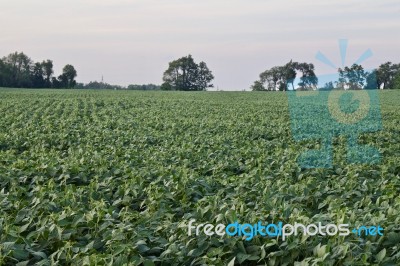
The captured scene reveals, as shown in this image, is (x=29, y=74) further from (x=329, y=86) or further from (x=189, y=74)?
(x=329, y=86)

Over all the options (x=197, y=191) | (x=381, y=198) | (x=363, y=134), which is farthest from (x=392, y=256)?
(x=363, y=134)

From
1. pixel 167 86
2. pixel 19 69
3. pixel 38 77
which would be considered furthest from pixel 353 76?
pixel 19 69

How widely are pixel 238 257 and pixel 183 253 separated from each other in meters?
0.36

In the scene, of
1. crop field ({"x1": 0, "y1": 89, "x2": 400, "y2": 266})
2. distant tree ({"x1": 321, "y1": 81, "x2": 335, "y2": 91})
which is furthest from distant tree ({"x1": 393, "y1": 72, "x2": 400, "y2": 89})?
distant tree ({"x1": 321, "y1": 81, "x2": 335, "y2": 91})

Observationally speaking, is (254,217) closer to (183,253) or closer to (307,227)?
(307,227)

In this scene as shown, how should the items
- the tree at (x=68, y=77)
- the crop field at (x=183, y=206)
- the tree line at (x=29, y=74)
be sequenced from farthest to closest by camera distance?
1. the tree at (x=68, y=77)
2. the tree line at (x=29, y=74)
3. the crop field at (x=183, y=206)

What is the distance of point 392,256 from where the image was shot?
3416 millimetres

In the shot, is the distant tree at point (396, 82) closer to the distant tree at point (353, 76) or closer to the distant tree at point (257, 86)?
the distant tree at point (257, 86)

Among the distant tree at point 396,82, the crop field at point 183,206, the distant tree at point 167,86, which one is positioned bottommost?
the crop field at point 183,206

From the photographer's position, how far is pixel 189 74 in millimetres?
82688

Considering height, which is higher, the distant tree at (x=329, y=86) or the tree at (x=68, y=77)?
the tree at (x=68, y=77)

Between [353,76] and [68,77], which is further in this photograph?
[68,77]

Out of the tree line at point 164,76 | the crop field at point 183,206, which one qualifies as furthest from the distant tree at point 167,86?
the crop field at point 183,206

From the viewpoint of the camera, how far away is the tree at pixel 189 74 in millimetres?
81750
